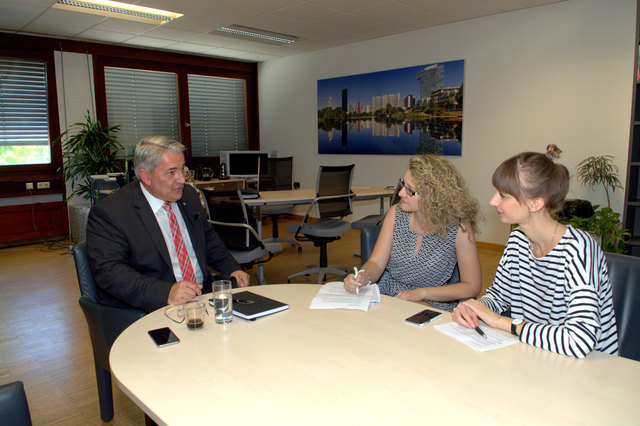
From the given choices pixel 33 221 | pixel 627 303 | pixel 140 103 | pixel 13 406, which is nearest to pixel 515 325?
pixel 627 303

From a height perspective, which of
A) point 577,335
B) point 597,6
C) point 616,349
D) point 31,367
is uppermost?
point 597,6

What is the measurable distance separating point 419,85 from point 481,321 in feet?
16.6

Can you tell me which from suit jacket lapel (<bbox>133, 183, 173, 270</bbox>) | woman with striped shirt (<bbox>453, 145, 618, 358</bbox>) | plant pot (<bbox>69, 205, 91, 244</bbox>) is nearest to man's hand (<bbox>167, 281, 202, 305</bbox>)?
suit jacket lapel (<bbox>133, 183, 173, 270</bbox>)

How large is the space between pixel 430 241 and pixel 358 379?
3.36ft

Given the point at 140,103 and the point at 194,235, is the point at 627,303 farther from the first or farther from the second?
the point at 140,103

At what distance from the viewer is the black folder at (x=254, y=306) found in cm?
150

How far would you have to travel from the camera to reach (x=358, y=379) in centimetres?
110

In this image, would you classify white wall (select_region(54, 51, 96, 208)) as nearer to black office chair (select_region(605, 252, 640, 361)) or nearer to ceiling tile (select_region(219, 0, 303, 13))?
ceiling tile (select_region(219, 0, 303, 13))

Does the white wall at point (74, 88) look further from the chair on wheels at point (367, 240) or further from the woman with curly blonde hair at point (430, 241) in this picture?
the woman with curly blonde hair at point (430, 241)

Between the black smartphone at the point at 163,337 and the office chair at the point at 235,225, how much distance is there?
1.99 meters

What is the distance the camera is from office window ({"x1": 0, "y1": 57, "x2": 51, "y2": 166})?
19.3ft

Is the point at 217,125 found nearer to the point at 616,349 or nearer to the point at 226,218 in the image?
the point at 226,218

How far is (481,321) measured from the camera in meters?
1.43

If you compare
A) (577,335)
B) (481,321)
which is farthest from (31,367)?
(577,335)
